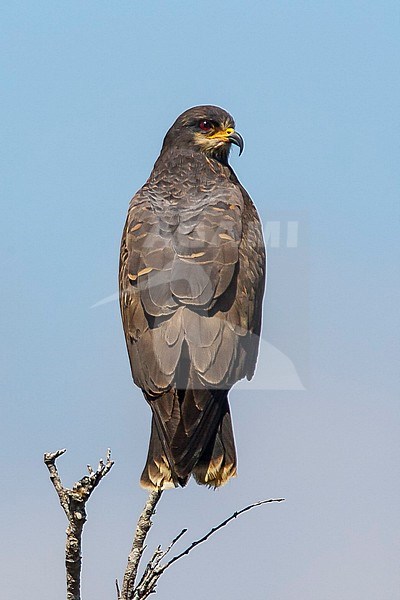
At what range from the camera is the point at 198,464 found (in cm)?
420

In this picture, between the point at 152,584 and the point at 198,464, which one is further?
the point at 198,464

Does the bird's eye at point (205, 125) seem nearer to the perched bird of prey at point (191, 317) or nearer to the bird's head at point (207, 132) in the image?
the bird's head at point (207, 132)

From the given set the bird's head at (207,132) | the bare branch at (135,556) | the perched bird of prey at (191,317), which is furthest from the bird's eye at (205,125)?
the bare branch at (135,556)

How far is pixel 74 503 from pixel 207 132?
227cm

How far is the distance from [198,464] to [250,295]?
72 centimetres

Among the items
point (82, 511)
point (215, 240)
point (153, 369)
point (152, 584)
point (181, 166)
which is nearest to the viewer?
point (82, 511)

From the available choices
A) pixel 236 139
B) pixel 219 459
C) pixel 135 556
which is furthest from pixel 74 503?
pixel 236 139

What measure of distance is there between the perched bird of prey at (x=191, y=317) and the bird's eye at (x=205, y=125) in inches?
21.4

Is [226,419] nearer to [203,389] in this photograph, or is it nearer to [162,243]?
[203,389]

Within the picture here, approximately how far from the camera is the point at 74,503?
349cm

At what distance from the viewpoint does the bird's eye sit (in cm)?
514

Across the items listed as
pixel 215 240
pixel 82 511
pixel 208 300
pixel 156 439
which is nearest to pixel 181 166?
pixel 215 240

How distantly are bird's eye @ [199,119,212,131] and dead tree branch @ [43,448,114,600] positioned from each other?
217cm

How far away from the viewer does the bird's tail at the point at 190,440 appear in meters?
4.05
